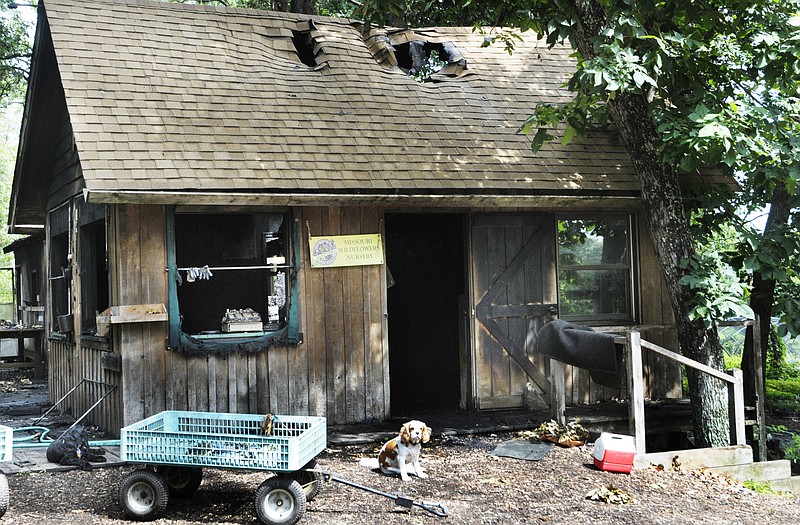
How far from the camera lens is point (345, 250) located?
9.19 m

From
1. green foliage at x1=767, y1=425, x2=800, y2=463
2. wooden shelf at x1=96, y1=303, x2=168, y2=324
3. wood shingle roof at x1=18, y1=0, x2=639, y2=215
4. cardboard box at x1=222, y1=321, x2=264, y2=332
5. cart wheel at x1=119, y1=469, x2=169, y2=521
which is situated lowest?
green foliage at x1=767, y1=425, x2=800, y2=463

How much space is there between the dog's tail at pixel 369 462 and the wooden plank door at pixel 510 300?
8.21 feet

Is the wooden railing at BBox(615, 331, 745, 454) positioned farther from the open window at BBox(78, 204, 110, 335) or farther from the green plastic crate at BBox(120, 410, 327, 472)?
the open window at BBox(78, 204, 110, 335)

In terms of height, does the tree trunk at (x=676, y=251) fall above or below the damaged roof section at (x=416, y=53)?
below

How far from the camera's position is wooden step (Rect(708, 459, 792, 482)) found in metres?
7.89

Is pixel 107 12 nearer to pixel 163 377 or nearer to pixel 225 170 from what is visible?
pixel 225 170

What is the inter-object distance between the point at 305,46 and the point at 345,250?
3.97 m

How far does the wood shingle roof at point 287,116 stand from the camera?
8547mm

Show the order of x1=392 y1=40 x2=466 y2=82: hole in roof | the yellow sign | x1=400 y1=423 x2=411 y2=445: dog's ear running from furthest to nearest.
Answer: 1. x1=392 y1=40 x2=466 y2=82: hole in roof
2. the yellow sign
3. x1=400 y1=423 x2=411 y2=445: dog's ear

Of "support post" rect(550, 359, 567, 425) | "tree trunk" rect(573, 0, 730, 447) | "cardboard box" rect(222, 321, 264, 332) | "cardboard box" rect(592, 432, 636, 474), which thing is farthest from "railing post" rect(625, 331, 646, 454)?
"cardboard box" rect(222, 321, 264, 332)

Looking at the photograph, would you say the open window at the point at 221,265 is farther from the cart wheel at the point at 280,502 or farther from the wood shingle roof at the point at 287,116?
the cart wheel at the point at 280,502

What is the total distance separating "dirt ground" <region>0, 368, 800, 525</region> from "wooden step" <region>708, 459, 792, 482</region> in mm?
325

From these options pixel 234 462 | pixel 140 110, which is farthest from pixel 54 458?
pixel 140 110

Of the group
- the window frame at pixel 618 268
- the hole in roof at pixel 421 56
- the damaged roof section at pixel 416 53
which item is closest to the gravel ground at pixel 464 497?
the window frame at pixel 618 268
